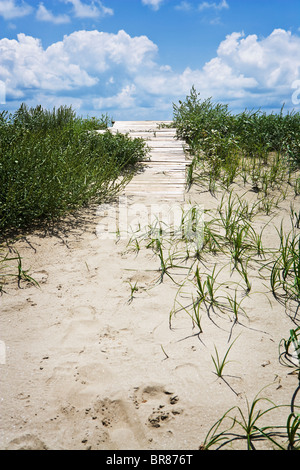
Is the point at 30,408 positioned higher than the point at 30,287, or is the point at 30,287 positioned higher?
the point at 30,287

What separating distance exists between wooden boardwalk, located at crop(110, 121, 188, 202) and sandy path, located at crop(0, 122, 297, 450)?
2520mm

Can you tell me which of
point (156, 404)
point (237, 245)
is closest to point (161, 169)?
point (237, 245)

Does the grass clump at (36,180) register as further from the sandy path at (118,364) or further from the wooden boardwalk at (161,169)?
the sandy path at (118,364)

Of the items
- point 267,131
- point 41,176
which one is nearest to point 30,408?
point 41,176

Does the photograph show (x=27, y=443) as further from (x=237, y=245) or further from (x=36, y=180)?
(x=36, y=180)

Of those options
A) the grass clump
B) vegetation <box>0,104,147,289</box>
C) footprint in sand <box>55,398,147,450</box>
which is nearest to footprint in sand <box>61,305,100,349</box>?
footprint in sand <box>55,398,147,450</box>

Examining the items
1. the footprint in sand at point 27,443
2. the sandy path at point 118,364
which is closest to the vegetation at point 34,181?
the sandy path at point 118,364

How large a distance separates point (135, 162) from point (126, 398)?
5695 mm

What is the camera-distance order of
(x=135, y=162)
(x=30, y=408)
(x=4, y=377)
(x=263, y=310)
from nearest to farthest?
(x=30, y=408) < (x=4, y=377) < (x=263, y=310) < (x=135, y=162)

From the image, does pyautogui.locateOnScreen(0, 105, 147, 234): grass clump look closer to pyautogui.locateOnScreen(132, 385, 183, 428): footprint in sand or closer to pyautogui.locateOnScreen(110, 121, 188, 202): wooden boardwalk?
pyautogui.locateOnScreen(110, 121, 188, 202): wooden boardwalk

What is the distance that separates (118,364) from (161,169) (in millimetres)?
5076
